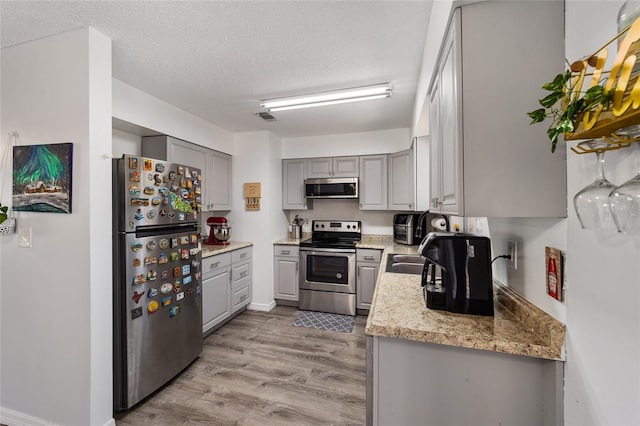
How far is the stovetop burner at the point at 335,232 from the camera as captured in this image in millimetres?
3799

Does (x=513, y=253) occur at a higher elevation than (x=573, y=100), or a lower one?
lower

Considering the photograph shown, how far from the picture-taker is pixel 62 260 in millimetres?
1595

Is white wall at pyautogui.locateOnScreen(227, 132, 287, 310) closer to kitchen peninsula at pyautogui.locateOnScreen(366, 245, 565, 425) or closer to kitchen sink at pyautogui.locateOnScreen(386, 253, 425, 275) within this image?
kitchen sink at pyautogui.locateOnScreen(386, 253, 425, 275)

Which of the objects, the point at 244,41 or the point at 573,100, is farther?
the point at 244,41

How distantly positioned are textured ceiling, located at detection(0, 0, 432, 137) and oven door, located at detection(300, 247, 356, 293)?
6.22 feet

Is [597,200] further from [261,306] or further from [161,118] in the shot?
[261,306]

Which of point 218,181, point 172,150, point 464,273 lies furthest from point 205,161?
point 464,273

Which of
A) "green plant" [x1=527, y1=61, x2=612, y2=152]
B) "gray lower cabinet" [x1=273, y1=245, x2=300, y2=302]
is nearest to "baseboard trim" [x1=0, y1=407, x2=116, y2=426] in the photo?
"gray lower cabinet" [x1=273, y1=245, x2=300, y2=302]

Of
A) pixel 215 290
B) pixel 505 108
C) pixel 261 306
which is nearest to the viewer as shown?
pixel 505 108

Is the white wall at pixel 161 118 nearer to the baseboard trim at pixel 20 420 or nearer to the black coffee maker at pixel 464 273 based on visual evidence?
the baseboard trim at pixel 20 420

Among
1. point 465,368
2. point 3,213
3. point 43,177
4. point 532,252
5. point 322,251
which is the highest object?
point 43,177

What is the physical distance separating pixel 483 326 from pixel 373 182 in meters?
2.63

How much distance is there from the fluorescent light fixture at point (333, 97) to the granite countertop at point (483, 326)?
5.77ft

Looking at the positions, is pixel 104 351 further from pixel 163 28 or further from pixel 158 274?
pixel 163 28
